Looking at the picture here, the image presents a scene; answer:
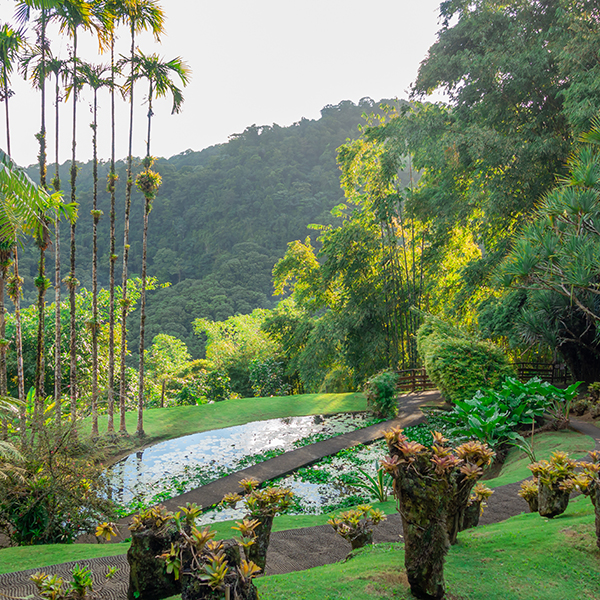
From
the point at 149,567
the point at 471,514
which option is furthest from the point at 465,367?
the point at 149,567

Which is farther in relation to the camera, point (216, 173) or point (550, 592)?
point (216, 173)

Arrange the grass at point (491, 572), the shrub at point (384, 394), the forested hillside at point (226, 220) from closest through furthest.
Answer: the grass at point (491, 572) → the shrub at point (384, 394) → the forested hillside at point (226, 220)

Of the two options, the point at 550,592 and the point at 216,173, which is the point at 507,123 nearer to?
the point at 550,592

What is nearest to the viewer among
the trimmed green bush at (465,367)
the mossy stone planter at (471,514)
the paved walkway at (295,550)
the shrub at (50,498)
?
the paved walkway at (295,550)

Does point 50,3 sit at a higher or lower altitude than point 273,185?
lower

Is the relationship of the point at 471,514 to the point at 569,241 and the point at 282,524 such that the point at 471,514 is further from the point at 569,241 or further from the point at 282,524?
the point at 569,241

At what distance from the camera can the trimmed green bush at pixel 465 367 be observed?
911 cm

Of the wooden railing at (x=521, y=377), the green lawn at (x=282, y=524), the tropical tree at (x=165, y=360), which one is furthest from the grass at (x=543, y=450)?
the tropical tree at (x=165, y=360)

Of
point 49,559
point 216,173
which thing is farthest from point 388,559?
point 216,173

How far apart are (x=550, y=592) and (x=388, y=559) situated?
0.99 metres

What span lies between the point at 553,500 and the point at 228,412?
8.77 metres

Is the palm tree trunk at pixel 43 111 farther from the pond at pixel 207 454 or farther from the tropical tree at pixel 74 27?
the pond at pixel 207 454

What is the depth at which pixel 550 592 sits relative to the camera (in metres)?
2.59

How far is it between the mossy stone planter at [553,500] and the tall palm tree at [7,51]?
9.57 m
